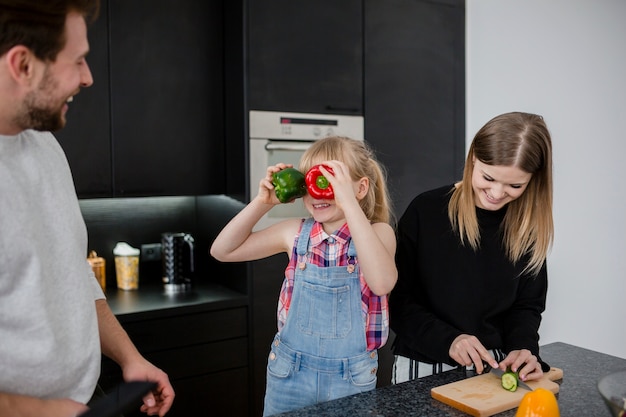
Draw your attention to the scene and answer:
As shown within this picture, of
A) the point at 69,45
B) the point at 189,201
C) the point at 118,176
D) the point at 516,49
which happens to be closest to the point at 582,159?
the point at 516,49

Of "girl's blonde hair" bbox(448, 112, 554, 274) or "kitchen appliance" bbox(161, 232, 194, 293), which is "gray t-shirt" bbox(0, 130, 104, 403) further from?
"kitchen appliance" bbox(161, 232, 194, 293)

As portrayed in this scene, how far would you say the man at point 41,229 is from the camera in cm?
101

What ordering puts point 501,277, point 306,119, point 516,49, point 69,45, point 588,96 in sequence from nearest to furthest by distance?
point 69,45 → point 501,277 → point 306,119 → point 516,49 → point 588,96

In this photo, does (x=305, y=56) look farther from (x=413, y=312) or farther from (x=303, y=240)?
(x=413, y=312)

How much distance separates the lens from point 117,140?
106 inches

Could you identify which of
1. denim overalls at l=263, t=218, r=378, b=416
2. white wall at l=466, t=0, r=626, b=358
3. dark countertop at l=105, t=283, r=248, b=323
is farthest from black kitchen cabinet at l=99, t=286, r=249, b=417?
white wall at l=466, t=0, r=626, b=358

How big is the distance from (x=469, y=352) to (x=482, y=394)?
17 cm

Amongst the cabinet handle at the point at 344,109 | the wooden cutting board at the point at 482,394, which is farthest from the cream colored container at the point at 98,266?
the wooden cutting board at the point at 482,394

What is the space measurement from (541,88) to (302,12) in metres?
1.76

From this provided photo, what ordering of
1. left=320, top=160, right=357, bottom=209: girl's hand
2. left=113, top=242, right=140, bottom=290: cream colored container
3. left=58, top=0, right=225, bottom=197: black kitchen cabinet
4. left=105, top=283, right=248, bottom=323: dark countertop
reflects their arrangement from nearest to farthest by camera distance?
left=320, top=160, right=357, bottom=209: girl's hand → left=105, top=283, right=248, bottom=323: dark countertop → left=58, top=0, right=225, bottom=197: black kitchen cabinet → left=113, top=242, right=140, bottom=290: cream colored container

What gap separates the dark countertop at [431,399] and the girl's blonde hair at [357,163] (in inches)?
20.8

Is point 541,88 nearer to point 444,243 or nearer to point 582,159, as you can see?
point 582,159

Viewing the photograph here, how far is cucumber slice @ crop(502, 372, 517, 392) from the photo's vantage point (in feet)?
4.42

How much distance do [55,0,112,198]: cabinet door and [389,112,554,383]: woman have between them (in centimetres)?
143
